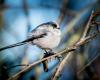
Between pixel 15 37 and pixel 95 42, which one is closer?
pixel 15 37

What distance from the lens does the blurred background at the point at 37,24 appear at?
4.85 feet

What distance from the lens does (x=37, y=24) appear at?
1.52 m

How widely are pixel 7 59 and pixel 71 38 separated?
370mm

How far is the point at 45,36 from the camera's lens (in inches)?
58.4

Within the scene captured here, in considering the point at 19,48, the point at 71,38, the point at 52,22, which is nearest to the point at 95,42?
the point at 71,38

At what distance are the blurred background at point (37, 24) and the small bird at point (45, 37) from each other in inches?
0.9

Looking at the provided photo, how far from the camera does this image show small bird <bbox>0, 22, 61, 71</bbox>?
1.47 metres

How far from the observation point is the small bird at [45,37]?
1.47m

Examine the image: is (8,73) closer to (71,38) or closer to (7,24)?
(7,24)

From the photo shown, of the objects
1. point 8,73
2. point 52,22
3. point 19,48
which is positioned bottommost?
point 8,73

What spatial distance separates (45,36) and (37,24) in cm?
8

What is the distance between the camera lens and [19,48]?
1487 millimetres

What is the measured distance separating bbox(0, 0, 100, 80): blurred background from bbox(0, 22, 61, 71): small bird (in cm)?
2

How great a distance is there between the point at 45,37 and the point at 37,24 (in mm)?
86
